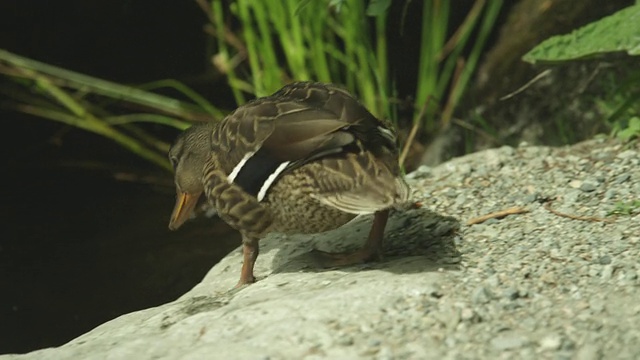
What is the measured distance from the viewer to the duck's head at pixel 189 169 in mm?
4652

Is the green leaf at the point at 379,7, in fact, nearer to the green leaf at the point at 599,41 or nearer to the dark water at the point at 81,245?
the green leaf at the point at 599,41

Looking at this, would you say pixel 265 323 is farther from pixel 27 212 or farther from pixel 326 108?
pixel 27 212

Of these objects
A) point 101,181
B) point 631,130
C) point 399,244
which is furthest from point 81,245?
point 631,130

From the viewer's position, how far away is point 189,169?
468 centimetres

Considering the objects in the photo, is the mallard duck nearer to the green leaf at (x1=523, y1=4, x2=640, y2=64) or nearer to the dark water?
the green leaf at (x1=523, y1=4, x2=640, y2=64)

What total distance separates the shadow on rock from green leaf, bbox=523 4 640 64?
1.15 meters

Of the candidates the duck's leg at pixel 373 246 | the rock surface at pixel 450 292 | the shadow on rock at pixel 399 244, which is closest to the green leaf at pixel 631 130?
the rock surface at pixel 450 292

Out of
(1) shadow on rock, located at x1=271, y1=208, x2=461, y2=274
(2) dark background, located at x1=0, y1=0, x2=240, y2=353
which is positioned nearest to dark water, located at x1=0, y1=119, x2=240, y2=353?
(2) dark background, located at x1=0, y1=0, x2=240, y2=353

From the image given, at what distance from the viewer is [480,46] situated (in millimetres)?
7402

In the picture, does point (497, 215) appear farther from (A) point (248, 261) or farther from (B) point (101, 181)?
(B) point (101, 181)

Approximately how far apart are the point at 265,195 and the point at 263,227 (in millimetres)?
202

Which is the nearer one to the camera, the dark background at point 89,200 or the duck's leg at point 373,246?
the duck's leg at point 373,246

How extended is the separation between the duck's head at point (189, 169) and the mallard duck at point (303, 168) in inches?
5.9

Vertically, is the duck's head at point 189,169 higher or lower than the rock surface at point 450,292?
higher
